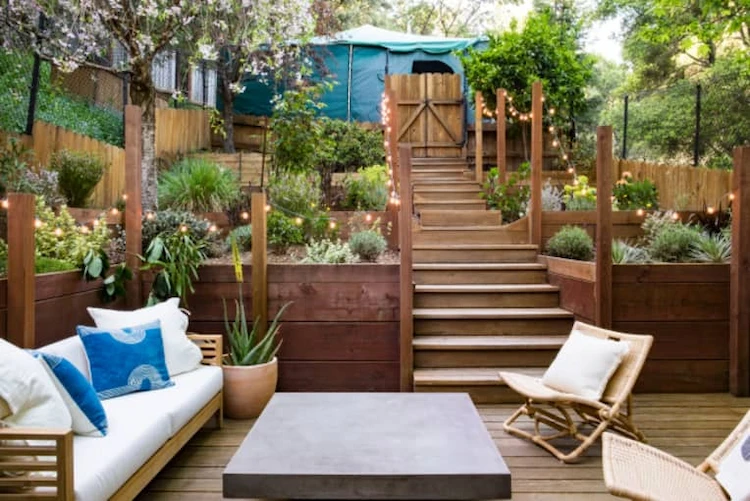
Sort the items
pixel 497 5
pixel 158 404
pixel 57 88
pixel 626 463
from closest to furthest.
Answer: pixel 626 463 < pixel 158 404 < pixel 57 88 < pixel 497 5

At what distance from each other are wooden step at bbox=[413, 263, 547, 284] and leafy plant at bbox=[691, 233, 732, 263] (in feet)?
4.20

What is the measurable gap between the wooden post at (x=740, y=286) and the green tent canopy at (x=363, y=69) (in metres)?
7.56

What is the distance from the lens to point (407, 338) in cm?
448

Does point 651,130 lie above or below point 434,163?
above

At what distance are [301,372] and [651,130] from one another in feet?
27.1

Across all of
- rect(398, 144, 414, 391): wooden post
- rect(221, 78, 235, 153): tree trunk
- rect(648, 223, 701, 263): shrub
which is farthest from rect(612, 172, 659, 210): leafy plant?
rect(221, 78, 235, 153): tree trunk

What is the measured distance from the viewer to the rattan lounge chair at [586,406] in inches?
128

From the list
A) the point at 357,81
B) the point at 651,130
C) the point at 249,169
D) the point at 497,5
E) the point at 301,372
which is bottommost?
the point at 301,372

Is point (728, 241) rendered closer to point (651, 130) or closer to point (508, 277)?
point (508, 277)

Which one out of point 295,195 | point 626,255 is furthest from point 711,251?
point 295,195

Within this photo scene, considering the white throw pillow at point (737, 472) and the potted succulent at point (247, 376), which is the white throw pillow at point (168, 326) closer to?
the potted succulent at point (247, 376)

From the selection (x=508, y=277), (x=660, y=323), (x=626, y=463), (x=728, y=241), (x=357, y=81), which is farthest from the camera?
(x=357, y=81)

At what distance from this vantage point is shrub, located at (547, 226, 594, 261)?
525 cm

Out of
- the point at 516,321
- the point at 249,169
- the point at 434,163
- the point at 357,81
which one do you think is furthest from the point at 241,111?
the point at 516,321
